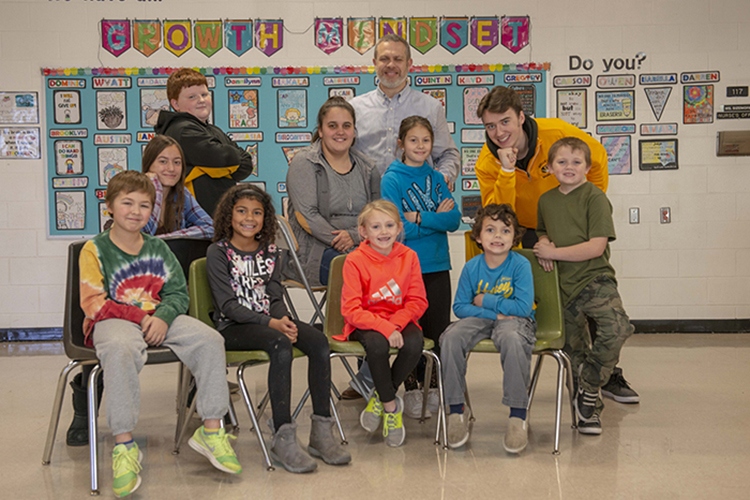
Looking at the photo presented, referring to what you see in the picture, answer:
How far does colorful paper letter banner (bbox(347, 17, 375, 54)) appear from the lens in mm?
5637

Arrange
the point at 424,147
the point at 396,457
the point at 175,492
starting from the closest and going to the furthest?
the point at 175,492 → the point at 396,457 → the point at 424,147

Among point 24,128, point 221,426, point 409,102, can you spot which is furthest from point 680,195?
point 24,128

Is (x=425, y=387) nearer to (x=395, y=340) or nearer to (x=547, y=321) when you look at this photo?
(x=395, y=340)

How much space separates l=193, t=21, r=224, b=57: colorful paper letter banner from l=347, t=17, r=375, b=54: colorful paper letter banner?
94 cm

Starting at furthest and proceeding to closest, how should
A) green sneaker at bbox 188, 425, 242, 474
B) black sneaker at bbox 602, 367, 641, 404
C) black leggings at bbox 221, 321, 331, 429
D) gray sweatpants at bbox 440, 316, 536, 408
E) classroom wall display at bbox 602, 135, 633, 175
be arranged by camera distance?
classroom wall display at bbox 602, 135, 633, 175 → black sneaker at bbox 602, 367, 641, 404 → gray sweatpants at bbox 440, 316, 536, 408 → black leggings at bbox 221, 321, 331, 429 → green sneaker at bbox 188, 425, 242, 474

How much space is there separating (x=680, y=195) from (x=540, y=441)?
333 cm

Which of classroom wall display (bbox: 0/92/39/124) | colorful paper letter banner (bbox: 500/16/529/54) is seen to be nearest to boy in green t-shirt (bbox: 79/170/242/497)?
classroom wall display (bbox: 0/92/39/124)

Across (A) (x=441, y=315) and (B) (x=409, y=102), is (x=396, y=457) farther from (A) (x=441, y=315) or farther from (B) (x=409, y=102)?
(B) (x=409, y=102)

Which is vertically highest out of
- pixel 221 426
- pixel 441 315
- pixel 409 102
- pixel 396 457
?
pixel 409 102

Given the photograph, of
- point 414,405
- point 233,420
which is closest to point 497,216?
point 414,405

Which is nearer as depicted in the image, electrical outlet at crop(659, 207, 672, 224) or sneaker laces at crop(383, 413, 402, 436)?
sneaker laces at crop(383, 413, 402, 436)

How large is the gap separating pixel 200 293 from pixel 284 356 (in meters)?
0.44

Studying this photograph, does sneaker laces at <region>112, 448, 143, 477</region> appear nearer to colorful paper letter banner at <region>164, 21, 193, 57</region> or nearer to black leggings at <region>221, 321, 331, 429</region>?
black leggings at <region>221, 321, 331, 429</region>

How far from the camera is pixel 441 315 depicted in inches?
136
